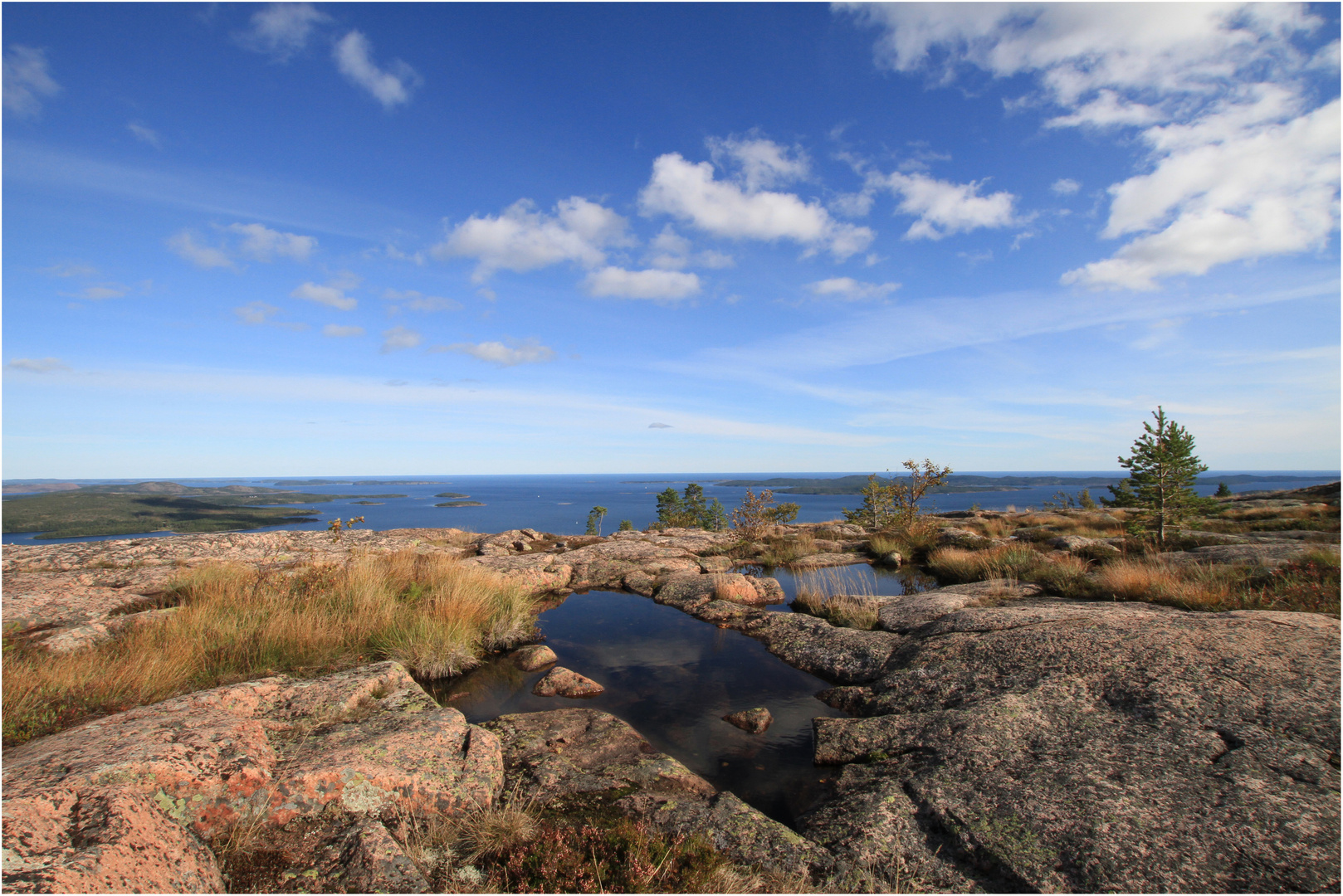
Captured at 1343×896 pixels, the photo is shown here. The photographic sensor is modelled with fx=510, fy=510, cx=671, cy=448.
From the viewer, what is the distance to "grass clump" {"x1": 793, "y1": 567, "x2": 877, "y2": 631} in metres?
10.3

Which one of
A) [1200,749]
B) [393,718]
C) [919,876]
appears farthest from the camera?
[393,718]

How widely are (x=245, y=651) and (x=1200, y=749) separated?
10.9 m

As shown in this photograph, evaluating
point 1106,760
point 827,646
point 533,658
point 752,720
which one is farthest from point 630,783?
point 827,646

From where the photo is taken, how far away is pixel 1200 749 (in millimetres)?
4535

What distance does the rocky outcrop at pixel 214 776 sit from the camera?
9.70 feet

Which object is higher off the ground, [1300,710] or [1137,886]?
[1300,710]

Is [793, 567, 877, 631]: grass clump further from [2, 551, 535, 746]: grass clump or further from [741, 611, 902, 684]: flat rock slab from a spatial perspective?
[2, 551, 535, 746]: grass clump

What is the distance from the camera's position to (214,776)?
3.88m

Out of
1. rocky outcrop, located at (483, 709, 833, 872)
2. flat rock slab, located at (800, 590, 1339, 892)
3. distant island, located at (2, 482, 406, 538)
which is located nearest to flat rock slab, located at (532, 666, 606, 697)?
rocky outcrop, located at (483, 709, 833, 872)

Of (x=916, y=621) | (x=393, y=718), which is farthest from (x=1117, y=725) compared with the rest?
(x=393, y=718)

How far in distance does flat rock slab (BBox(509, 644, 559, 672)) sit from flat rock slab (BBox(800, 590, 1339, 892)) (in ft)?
15.3

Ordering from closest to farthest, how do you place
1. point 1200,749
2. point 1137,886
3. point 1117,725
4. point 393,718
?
point 1137,886 < point 1200,749 < point 1117,725 < point 393,718

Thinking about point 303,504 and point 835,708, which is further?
point 303,504

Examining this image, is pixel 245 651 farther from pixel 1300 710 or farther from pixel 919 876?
pixel 1300 710
